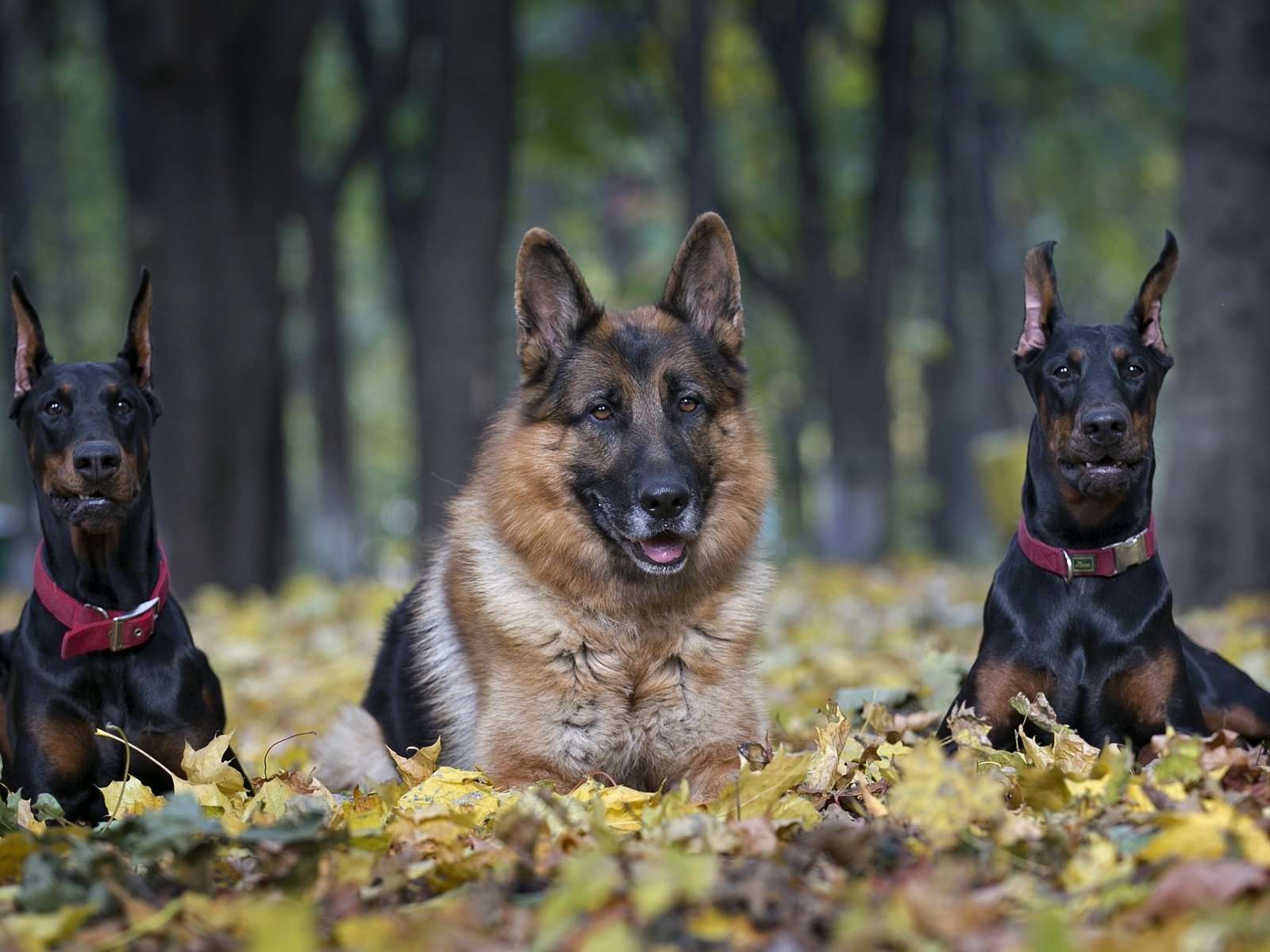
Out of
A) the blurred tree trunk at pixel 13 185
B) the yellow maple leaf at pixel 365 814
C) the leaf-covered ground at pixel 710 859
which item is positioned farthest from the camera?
the blurred tree trunk at pixel 13 185

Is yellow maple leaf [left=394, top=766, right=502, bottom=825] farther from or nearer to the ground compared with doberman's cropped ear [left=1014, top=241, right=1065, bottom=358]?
nearer to the ground

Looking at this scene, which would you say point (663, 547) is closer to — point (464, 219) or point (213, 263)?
point (464, 219)

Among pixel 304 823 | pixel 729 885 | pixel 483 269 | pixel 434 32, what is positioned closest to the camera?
pixel 729 885

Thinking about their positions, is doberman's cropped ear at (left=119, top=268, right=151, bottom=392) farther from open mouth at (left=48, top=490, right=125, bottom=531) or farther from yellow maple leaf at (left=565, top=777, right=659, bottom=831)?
yellow maple leaf at (left=565, top=777, right=659, bottom=831)

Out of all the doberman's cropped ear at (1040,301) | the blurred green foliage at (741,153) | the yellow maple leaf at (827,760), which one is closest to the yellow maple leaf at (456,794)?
the yellow maple leaf at (827,760)

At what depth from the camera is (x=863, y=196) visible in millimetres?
22641

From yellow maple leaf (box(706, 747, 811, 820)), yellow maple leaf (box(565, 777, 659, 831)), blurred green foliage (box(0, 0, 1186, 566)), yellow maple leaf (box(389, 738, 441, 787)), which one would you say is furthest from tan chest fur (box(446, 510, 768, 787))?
blurred green foliage (box(0, 0, 1186, 566))

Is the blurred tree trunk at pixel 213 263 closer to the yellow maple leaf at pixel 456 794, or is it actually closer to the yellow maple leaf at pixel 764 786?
the yellow maple leaf at pixel 456 794

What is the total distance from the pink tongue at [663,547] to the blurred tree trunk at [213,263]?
32.4 feet

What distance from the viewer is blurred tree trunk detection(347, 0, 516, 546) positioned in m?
13.5

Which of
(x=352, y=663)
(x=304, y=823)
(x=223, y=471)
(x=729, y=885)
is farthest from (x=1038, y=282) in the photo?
(x=223, y=471)

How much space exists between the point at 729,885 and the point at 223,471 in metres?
12.1

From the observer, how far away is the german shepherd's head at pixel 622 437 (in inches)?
195

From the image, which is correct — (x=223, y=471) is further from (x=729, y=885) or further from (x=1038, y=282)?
(x=729, y=885)
